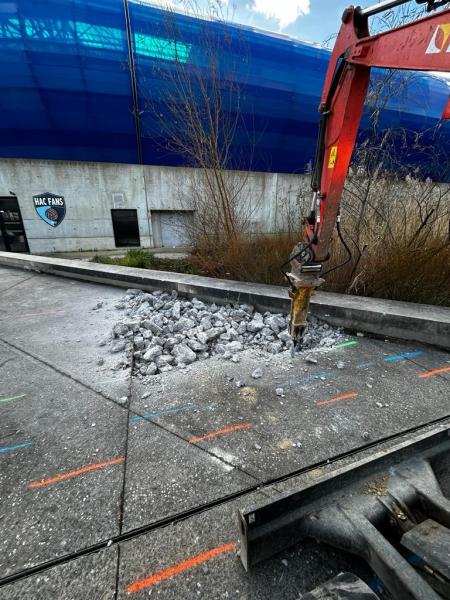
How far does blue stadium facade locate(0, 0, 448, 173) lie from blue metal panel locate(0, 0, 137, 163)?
3cm

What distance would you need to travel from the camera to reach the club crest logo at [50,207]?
11.4m

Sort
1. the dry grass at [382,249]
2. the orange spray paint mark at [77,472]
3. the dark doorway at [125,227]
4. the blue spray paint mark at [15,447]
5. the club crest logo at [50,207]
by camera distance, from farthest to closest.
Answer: the dark doorway at [125,227]
the club crest logo at [50,207]
the dry grass at [382,249]
the blue spray paint mark at [15,447]
the orange spray paint mark at [77,472]

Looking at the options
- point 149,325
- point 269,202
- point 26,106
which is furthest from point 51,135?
point 149,325

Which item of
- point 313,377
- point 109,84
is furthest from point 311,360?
point 109,84

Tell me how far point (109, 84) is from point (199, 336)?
39.6ft

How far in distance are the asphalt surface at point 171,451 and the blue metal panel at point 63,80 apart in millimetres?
11140

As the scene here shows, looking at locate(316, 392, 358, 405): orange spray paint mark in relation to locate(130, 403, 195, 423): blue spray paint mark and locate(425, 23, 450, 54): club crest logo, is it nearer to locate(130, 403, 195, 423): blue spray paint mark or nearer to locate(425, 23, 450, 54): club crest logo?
locate(130, 403, 195, 423): blue spray paint mark

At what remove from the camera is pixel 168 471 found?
1539 millimetres

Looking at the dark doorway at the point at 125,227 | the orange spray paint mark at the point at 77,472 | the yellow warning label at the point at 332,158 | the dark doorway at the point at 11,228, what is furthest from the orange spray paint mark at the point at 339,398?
the dark doorway at the point at 11,228

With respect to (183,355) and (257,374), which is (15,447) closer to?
(183,355)

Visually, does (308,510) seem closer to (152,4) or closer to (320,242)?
(320,242)

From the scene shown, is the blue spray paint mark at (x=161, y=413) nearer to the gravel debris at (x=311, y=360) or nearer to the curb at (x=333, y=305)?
the gravel debris at (x=311, y=360)

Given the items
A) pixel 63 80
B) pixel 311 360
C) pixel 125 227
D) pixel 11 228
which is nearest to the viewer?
pixel 311 360

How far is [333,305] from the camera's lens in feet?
10.4
